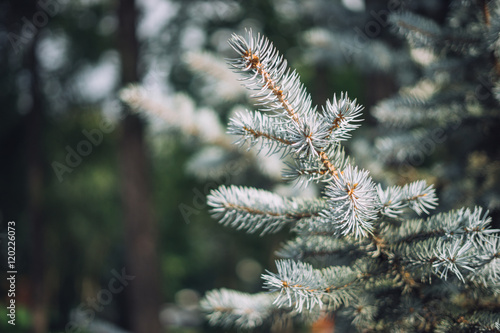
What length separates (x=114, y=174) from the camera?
28.9 ft

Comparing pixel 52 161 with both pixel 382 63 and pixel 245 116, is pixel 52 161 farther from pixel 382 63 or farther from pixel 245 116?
pixel 245 116

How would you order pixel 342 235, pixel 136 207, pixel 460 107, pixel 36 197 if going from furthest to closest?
pixel 36 197, pixel 136 207, pixel 460 107, pixel 342 235

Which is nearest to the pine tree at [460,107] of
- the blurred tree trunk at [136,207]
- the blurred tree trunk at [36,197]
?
the blurred tree trunk at [136,207]

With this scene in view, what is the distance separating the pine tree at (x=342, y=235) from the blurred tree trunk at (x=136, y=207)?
3483 millimetres

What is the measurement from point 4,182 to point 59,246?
7.23 feet

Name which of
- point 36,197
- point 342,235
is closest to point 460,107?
point 342,235

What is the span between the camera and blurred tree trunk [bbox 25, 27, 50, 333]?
5.88m

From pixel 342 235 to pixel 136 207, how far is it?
12.7ft

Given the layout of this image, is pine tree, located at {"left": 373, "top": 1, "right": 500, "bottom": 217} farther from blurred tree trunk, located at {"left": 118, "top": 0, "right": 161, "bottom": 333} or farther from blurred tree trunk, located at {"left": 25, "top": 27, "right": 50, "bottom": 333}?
blurred tree trunk, located at {"left": 25, "top": 27, "right": 50, "bottom": 333}

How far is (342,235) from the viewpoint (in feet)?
3.36

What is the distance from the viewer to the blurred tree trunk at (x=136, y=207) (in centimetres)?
427

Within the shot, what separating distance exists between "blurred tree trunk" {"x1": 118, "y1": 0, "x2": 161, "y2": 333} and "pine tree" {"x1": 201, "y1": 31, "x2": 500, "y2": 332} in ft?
11.4

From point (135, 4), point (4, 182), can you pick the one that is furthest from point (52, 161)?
point (135, 4)

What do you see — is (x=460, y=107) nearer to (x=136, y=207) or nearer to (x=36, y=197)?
(x=136, y=207)
